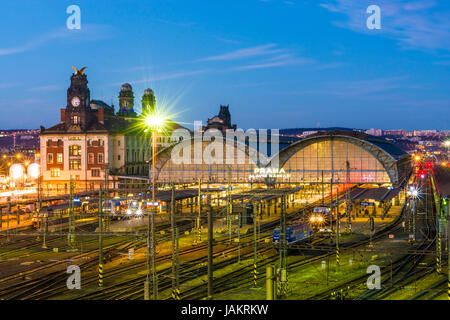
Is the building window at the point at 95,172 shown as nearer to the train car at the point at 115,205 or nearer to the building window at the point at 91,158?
the building window at the point at 91,158

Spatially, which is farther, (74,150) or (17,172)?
(17,172)

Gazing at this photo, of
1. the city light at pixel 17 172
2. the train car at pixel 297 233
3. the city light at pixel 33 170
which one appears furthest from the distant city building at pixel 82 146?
Answer: the train car at pixel 297 233

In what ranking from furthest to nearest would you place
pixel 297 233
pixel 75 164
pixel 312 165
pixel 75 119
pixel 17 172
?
pixel 17 172 → pixel 75 119 → pixel 75 164 → pixel 312 165 → pixel 297 233

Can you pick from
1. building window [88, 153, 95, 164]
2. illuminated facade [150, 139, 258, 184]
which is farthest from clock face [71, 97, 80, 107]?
illuminated facade [150, 139, 258, 184]

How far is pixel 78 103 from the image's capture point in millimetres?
89375

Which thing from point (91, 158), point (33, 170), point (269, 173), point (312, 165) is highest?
point (91, 158)

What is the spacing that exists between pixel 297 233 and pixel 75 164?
57.4 meters

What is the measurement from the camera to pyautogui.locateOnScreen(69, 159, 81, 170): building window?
86312 millimetres

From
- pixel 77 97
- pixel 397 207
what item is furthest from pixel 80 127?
pixel 397 207

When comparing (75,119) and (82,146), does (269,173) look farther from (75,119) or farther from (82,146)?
(75,119)

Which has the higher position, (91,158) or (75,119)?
(75,119)

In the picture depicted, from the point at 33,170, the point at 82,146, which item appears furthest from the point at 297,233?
the point at 33,170

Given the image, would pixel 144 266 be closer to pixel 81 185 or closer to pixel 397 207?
pixel 397 207
